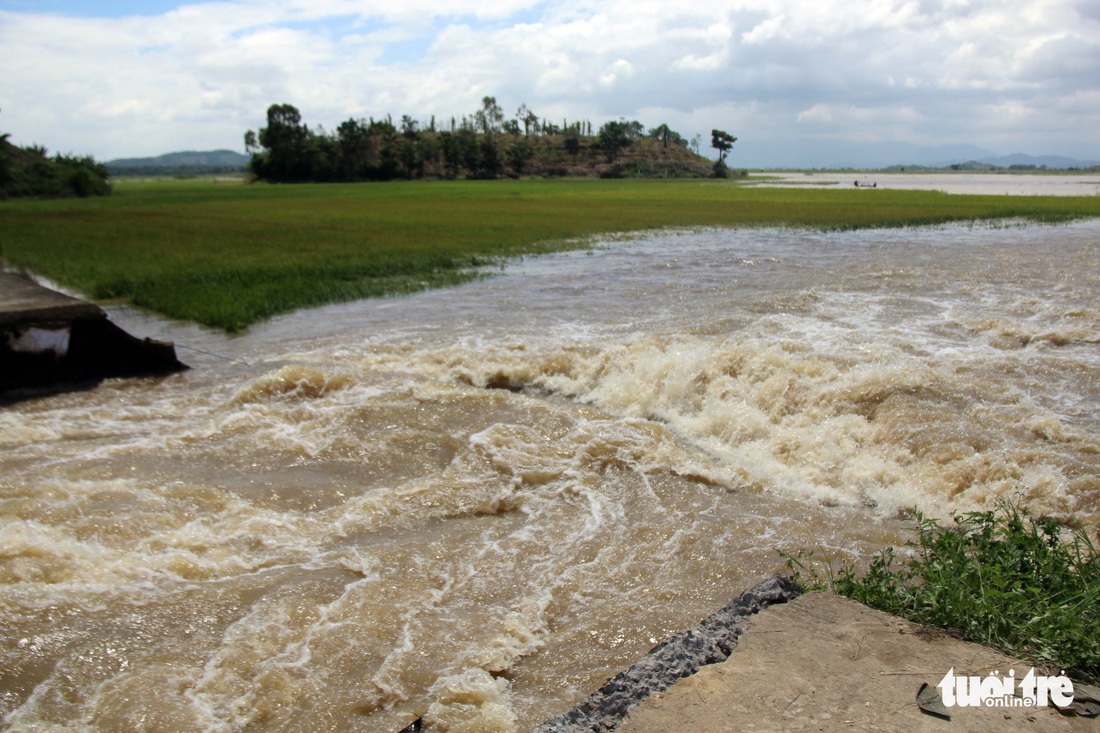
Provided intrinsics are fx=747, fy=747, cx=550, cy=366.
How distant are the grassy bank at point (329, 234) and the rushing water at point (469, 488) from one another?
2697mm

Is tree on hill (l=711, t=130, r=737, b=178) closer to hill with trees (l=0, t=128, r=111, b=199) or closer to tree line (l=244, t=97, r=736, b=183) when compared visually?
tree line (l=244, t=97, r=736, b=183)

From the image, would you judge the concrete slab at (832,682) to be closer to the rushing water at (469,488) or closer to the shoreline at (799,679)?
the shoreline at (799,679)

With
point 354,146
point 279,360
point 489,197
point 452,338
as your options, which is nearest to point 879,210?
point 489,197

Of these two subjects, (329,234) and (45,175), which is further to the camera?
(45,175)

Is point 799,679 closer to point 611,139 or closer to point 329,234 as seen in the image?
point 329,234

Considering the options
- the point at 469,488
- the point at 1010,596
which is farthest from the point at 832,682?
the point at 469,488

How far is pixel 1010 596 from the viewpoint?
339 cm

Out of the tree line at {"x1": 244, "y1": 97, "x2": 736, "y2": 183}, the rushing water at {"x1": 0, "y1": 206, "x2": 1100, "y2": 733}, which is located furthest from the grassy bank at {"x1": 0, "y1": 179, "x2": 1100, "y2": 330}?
the tree line at {"x1": 244, "y1": 97, "x2": 736, "y2": 183}

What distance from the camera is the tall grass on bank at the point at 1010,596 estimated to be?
10.1 feet

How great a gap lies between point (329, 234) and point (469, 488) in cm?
1853

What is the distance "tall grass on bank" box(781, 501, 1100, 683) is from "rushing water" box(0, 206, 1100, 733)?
Answer: 1315 millimetres

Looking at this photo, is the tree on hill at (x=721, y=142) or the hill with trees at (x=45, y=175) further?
the tree on hill at (x=721, y=142)

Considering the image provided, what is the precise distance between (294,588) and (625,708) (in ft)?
9.22

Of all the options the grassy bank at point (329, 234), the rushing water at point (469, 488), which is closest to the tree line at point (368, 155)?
the grassy bank at point (329, 234)
